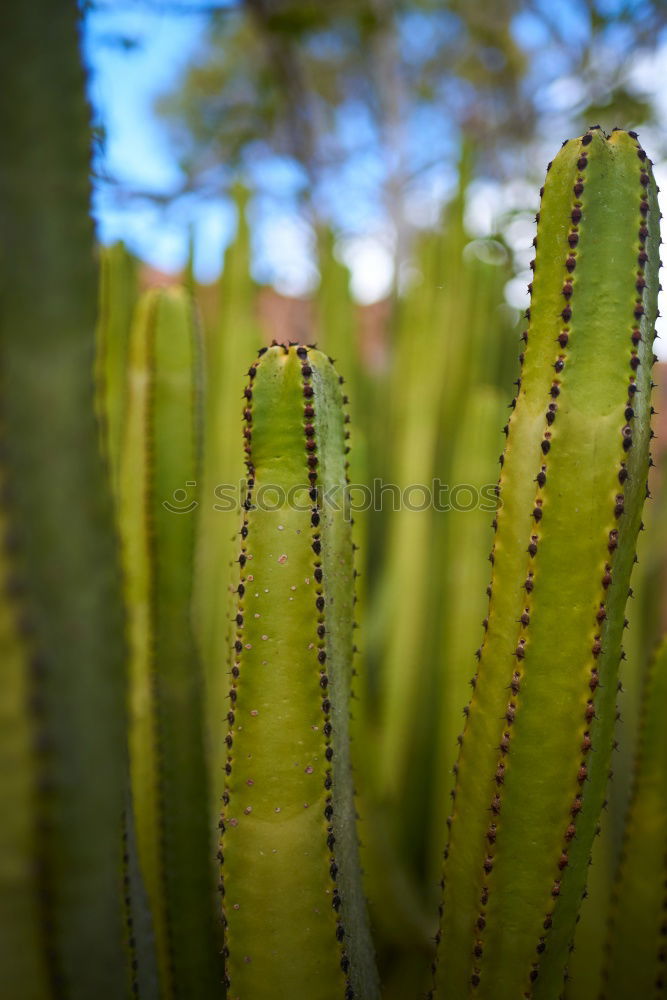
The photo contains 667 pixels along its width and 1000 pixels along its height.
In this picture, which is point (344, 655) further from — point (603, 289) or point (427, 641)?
point (427, 641)

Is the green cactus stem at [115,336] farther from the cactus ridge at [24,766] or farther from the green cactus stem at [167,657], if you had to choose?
the cactus ridge at [24,766]

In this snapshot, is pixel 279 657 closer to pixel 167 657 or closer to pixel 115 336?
pixel 167 657

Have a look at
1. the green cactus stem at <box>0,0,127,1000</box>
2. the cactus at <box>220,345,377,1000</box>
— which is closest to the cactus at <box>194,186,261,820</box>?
the cactus at <box>220,345,377,1000</box>

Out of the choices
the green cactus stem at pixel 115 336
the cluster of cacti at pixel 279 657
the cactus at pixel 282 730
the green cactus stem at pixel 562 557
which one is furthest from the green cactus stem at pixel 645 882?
the green cactus stem at pixel 115 336

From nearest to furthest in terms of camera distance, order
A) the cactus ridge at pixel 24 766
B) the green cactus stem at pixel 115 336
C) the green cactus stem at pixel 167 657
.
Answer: the cactus ridge at pixel 24 766 < the green cactus stem at pixel 167 657 < the green cactus stem at pixel 115 336

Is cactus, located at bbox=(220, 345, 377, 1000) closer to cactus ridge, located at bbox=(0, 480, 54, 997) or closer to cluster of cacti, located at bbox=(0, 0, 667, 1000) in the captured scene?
cluster of cacti, located at bbox=(0, 0, 667, 1000)

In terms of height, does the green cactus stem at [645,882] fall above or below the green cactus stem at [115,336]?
below

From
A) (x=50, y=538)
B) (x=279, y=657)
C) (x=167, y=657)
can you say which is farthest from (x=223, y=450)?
(x=50, y=538)
